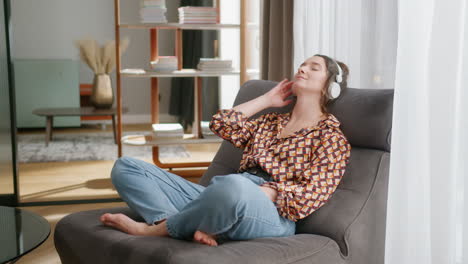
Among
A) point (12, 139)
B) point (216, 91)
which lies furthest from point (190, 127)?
point (12, 139)

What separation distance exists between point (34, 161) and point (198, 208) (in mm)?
3326

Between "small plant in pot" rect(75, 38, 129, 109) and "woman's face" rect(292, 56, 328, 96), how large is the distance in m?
3.68

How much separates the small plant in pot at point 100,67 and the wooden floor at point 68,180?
1063 mm

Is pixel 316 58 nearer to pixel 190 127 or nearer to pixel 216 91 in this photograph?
pixel 216 91

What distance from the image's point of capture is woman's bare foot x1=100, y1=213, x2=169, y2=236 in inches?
69.4

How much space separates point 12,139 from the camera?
351cm

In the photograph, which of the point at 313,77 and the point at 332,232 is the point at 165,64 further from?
the point at 332,232

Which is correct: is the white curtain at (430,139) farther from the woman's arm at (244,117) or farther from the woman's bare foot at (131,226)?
the woman's bare foot at (131,226)

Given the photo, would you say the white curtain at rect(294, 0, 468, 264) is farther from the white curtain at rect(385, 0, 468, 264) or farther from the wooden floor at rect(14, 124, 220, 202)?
the wooden floor at rect(14, 124, 220, 202)

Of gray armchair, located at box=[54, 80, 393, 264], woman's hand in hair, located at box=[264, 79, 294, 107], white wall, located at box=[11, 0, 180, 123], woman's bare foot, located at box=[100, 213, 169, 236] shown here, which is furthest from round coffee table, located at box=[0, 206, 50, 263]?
white wall, located at box=[11, 0, 180, 123]

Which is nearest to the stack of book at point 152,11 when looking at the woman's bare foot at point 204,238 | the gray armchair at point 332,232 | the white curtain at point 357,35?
the white curtain at point 357,35

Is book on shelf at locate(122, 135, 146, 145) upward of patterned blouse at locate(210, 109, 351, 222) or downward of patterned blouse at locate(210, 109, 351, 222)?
downward

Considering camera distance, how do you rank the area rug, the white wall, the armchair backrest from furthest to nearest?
the white wall → the area rug → the armchair backrest

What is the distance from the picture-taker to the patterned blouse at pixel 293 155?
1854 mm
